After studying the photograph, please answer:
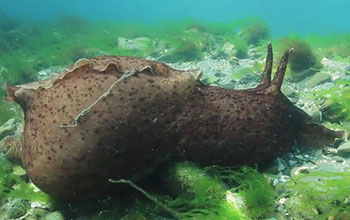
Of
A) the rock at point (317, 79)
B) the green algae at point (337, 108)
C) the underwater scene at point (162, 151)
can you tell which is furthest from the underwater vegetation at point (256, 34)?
the underwater scene at point (162, 151)

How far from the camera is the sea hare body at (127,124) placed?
3102mm

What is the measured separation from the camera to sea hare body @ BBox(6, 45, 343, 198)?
310cm

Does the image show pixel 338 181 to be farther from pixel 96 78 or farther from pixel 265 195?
pixel 96 78

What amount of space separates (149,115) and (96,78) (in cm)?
63

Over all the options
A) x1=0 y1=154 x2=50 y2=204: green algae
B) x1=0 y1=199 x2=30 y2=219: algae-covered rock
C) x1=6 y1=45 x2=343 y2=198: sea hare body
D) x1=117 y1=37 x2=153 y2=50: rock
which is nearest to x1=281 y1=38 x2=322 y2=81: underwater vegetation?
x1=6 y1=45 x2=343 y2=198: sea hare body

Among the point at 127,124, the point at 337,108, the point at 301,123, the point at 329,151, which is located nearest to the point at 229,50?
the point at 337,108

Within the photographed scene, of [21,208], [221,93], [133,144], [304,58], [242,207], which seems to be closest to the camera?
[242,207]

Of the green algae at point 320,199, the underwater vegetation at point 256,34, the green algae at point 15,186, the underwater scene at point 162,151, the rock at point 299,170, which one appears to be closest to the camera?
the green algae at point 320,199

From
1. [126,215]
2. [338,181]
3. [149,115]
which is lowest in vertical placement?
[126,215]

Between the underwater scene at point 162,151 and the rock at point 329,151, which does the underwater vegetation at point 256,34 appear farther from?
the rock at point 329,151

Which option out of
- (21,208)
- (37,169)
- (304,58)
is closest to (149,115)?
(37,169)

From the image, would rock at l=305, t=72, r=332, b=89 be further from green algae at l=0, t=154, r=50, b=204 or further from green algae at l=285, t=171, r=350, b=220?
green algae at l=0, t=154, r=50, b=204

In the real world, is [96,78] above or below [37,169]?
above

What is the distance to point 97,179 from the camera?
10.4 ft
